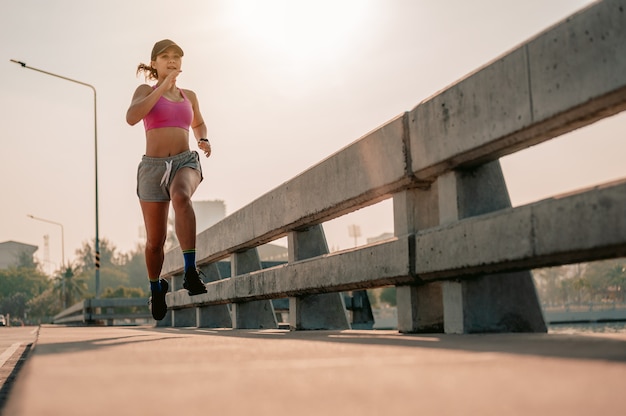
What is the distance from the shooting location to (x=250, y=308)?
31.2 feet

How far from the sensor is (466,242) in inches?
159

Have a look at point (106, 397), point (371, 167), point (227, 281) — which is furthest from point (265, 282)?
point (106, 397)

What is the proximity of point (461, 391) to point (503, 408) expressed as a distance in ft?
0.78

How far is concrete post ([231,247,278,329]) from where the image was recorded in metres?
9.44

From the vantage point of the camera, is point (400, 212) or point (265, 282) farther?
point (265, 282)

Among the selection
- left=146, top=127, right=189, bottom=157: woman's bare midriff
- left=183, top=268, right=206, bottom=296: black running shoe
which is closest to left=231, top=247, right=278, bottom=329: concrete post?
left=146, top=127, right=189, bottom=157: woman's bare midriff

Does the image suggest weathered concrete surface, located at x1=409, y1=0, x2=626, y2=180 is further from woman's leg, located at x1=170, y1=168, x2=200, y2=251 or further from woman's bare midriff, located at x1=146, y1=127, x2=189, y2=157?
woman's bare midriff, located at x1=146, y1=127, x2=189, y2=157

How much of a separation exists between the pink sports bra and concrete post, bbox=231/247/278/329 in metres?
3.11

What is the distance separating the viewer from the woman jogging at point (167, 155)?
20.2 ft

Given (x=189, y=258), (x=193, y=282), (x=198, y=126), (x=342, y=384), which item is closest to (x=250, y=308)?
(x=198, y=126)

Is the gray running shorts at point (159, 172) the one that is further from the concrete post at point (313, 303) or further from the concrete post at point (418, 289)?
the concrete post at point (418, 289)

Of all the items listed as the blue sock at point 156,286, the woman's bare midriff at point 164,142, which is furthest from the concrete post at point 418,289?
the blue sock at point 156,286

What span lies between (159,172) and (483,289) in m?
3.08

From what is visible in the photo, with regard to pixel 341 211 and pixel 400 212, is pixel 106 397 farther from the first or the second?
pixel 341 211
